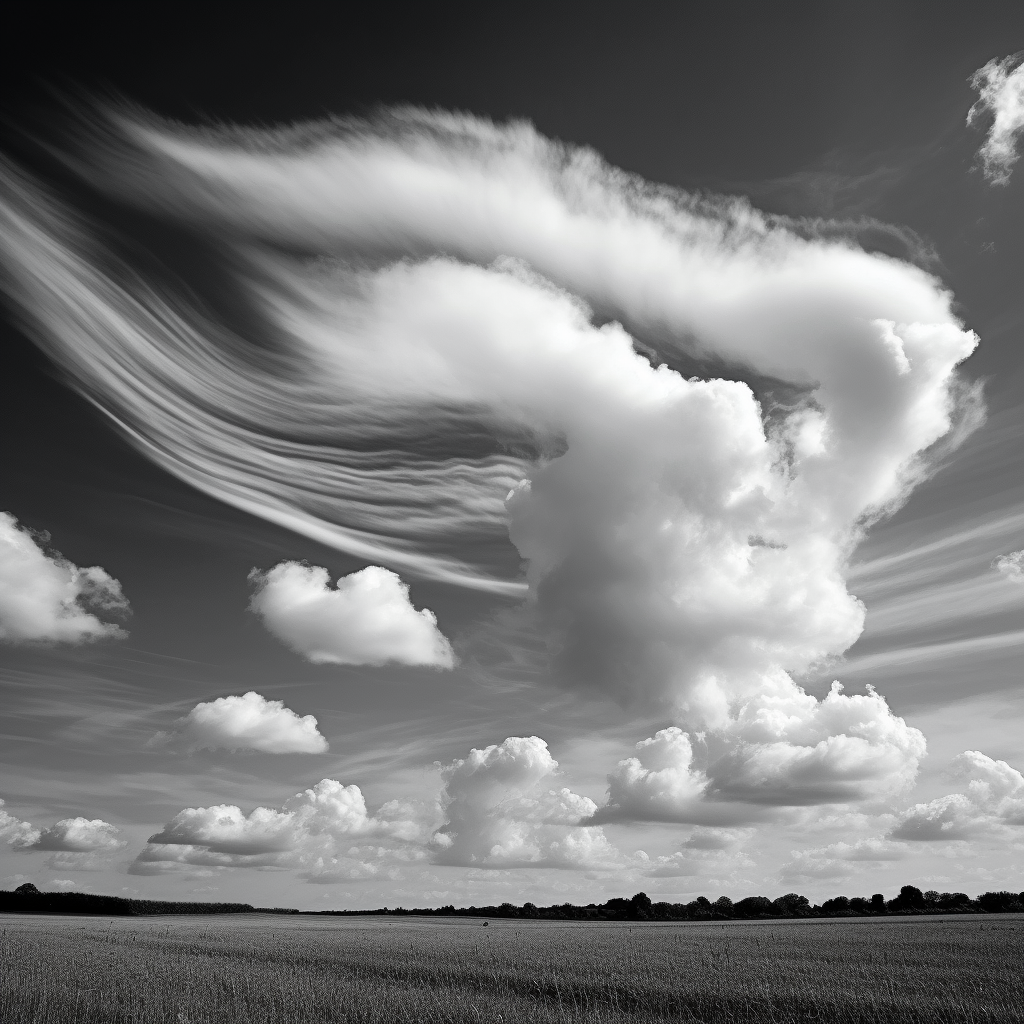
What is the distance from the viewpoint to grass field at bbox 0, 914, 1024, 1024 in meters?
25.9

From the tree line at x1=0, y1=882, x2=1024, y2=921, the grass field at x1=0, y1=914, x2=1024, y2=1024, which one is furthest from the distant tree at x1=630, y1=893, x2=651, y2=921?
the grass field at x1=0, y1=914, x2=1024, y2=1024

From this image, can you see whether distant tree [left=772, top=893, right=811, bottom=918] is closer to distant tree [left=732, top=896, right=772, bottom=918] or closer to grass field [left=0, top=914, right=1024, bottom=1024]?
distant tree [left=732, top=896, right=772, bottom=918]

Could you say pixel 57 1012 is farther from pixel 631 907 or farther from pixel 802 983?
pixel 631 907

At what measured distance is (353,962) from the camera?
45.0 meters

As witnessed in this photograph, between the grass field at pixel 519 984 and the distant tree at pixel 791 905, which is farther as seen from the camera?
the distant tree at pixel 791 905

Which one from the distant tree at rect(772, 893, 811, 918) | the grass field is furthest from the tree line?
the grass field

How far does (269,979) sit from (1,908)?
188 m

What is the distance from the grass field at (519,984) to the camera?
1020 inches

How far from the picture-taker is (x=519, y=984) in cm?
3506

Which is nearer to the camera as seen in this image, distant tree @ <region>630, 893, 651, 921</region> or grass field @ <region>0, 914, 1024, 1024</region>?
grass field @ <region>0, 914, 1024, 1024</region>

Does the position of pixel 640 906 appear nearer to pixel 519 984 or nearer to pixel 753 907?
pixel 753 907

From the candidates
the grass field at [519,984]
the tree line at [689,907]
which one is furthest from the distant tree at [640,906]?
the grass field at [519,984]

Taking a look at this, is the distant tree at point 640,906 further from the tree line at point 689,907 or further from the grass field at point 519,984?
Answer: the grass field at point 519,984

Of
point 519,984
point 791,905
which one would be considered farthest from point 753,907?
point 519,984
